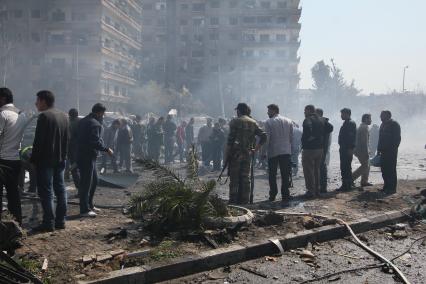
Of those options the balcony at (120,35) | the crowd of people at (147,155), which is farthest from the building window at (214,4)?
the crowd of people at (147,155)

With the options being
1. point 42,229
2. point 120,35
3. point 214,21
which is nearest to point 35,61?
point 120,35

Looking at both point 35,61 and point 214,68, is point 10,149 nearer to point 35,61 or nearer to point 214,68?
point 35,61

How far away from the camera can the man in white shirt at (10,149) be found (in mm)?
5143

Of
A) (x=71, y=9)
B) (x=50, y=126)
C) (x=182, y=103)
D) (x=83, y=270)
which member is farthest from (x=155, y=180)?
(x=71, y=9)

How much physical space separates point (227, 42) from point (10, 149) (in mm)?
64326

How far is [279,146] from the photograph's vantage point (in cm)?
791

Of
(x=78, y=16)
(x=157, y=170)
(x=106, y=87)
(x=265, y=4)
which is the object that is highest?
(x=265, y=4)

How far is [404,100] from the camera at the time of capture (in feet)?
218

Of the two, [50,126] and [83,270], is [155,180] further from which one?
[83,270]

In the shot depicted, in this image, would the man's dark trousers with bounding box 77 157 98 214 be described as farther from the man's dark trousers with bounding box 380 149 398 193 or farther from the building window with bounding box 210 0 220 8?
the building window with bounding box 210 0 220 8

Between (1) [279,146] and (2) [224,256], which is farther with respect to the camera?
(1) [279,146]

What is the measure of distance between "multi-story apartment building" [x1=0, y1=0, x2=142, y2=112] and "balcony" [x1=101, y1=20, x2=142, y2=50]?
4.2 inches

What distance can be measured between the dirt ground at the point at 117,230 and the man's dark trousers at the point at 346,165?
0.34 metres

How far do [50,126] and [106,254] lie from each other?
2.01m
